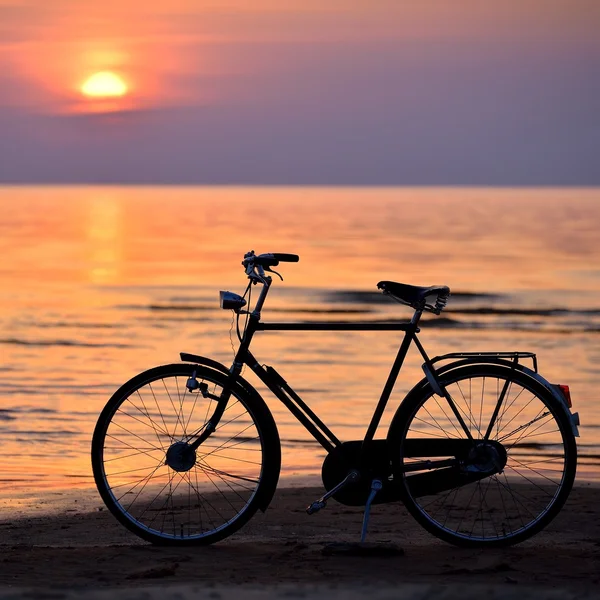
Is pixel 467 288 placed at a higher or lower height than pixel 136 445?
higher

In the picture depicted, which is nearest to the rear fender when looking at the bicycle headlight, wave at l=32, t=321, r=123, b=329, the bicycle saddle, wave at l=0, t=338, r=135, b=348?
the bicycle saddle

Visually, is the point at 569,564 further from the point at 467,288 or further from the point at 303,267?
the point at 303,267

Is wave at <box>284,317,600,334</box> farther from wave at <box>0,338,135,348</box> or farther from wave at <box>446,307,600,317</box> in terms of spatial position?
wave at <box>0,338,135,348</box>

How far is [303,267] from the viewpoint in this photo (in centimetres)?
3525

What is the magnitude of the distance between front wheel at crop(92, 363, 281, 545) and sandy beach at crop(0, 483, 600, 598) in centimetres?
18

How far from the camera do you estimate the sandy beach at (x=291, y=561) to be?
470 cm

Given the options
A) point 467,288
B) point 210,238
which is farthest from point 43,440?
point 210,238

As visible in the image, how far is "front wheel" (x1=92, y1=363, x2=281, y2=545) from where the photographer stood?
5559 mm

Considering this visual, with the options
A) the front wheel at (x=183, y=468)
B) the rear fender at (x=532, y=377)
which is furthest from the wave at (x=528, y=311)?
the rear fender at (x=532, y=377)

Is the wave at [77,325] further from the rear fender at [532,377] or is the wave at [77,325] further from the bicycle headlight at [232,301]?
the rear fender at [532,377]

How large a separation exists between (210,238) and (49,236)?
7.72 metres

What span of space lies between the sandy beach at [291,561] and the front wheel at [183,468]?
181 mm

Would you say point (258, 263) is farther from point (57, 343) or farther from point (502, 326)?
point (502, 326)

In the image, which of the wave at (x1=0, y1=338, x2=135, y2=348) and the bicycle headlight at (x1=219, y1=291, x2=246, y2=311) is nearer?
the bicycle headlight at (x1=219, y1=291, x2=246, y2=311)
